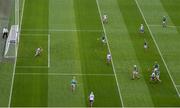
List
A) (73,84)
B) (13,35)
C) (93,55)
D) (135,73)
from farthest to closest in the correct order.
A: 1. (13,35)
2. (93,55)
3. (135,73)
4. (73,84)

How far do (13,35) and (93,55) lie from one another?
868cm

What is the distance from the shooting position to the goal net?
2052 inches

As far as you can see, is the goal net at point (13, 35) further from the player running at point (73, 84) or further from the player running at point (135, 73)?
the player running at point (135, 73)

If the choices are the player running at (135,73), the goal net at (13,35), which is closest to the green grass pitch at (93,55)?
the player running at (135,73)

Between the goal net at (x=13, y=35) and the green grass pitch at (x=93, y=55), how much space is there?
74cm

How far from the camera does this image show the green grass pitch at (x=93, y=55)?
46031 mm

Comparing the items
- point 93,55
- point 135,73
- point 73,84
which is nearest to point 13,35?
point 93,55

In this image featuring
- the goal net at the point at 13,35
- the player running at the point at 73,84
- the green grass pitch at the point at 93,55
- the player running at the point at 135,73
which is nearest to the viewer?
the green grass pitch at the point at 93,55

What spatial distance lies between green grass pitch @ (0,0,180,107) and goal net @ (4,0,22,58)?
0.74m

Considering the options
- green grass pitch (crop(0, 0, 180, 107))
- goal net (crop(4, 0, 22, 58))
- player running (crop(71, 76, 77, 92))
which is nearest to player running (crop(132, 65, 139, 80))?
green grass pitch (crop(0, 0, 180, 107))

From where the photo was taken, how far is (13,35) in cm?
5431

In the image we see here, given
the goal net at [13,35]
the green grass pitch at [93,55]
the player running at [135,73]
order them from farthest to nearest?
the goal net at [13,35], the player running at [135,73], the green grass pitch at [93,55]

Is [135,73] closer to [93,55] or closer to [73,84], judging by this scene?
[93,55]

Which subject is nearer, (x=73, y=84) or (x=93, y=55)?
(x=73, y=84)
